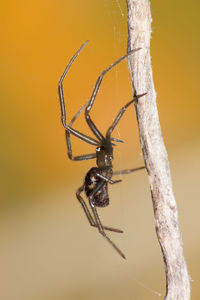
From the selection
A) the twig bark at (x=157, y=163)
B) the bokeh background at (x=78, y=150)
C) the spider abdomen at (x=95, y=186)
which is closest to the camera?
the twig bark at (x=157, y=163)

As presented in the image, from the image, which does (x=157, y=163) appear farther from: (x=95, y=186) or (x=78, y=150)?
(x=78, y=150)

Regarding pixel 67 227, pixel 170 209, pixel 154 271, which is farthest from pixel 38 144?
pixel 170 209

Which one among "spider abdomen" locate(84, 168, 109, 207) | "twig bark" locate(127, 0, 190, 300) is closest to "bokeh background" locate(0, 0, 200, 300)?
"spider abdomen" locate(84, 168, 109, 207)

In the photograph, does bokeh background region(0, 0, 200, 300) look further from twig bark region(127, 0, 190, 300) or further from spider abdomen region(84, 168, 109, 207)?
twig bark region(127, 0, 190, 300)

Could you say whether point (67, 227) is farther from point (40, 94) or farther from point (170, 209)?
point (170, 209)

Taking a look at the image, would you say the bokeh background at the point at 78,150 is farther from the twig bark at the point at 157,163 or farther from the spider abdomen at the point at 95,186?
the twig bark at the point at 157,163

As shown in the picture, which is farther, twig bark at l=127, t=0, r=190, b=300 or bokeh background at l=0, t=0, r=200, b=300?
bokeh background at l=0, t=0, r=200, b=300

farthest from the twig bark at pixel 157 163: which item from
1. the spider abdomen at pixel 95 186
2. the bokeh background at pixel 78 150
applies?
the bokeh background at pixel 78 150
